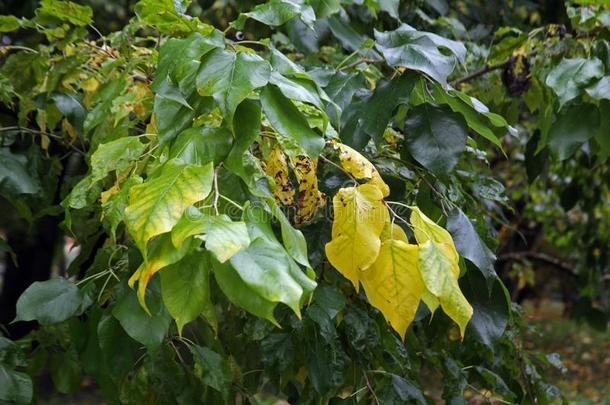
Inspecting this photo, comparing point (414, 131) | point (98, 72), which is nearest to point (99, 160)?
point (414, 131)

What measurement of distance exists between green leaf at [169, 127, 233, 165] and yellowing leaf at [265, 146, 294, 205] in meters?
0.20

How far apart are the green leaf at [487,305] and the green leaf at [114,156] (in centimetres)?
68

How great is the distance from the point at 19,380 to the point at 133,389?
0.82 feet

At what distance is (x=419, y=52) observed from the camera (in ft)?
4.59

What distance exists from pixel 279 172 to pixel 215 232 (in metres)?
0.46

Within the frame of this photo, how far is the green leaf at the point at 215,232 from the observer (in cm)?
82

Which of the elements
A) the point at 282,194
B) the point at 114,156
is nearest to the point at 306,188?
the point at 282,194

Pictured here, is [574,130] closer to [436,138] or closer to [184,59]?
[436,138]

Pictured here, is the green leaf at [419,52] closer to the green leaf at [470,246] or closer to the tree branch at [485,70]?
the green leaf at [470,246]

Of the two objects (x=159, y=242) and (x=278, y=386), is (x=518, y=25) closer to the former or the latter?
(x=278, y=386)

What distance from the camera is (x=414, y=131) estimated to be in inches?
57.5

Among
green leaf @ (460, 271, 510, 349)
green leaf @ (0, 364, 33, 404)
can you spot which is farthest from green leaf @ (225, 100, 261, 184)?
green leaf @ (0, 364, 33, 404)

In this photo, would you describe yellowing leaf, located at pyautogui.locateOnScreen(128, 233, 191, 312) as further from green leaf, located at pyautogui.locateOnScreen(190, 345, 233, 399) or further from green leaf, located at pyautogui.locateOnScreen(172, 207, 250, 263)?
green leaf, located at pyautogui.locateOnScreen(190, 345, 233, 399)

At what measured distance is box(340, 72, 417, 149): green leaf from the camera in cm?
147
